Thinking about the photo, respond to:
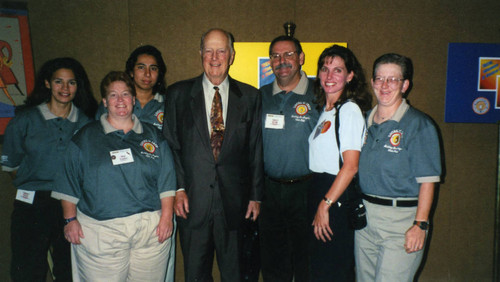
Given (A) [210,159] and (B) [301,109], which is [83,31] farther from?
(B) [301,109]

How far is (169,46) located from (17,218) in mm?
1958

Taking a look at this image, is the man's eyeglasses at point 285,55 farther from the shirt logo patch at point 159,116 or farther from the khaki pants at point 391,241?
the khaki pants at point 391,241

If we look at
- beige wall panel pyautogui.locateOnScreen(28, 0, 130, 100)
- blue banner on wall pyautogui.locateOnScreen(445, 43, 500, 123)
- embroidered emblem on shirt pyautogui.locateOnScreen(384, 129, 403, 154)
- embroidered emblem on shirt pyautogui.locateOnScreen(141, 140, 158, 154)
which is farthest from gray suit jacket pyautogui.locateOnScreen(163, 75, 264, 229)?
blue banner on wall pyautogui.locateOnScreen(445, 43, 500, 123)

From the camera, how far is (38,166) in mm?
2252

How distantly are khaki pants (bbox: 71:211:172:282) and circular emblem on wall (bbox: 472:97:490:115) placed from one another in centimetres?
320

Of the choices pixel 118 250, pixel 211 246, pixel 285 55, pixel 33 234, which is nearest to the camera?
pixel 118 250

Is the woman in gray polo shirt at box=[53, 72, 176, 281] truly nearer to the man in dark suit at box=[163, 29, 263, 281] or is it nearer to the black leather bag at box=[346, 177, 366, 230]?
the man in dark suit at box=[163, 29, 263, 281]

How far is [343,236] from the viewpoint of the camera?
1.87 m

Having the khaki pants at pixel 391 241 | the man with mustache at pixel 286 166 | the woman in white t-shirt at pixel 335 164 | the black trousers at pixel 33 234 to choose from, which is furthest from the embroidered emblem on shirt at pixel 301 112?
the black trousers at pixel 33 234

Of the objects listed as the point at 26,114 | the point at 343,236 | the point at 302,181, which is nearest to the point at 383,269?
the point at 343,236

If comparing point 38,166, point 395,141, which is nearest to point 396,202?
point 395,141

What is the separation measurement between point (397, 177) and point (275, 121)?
3.30 ft

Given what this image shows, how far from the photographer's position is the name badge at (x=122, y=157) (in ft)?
6.19

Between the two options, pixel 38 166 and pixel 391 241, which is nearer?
pixel 391 241
